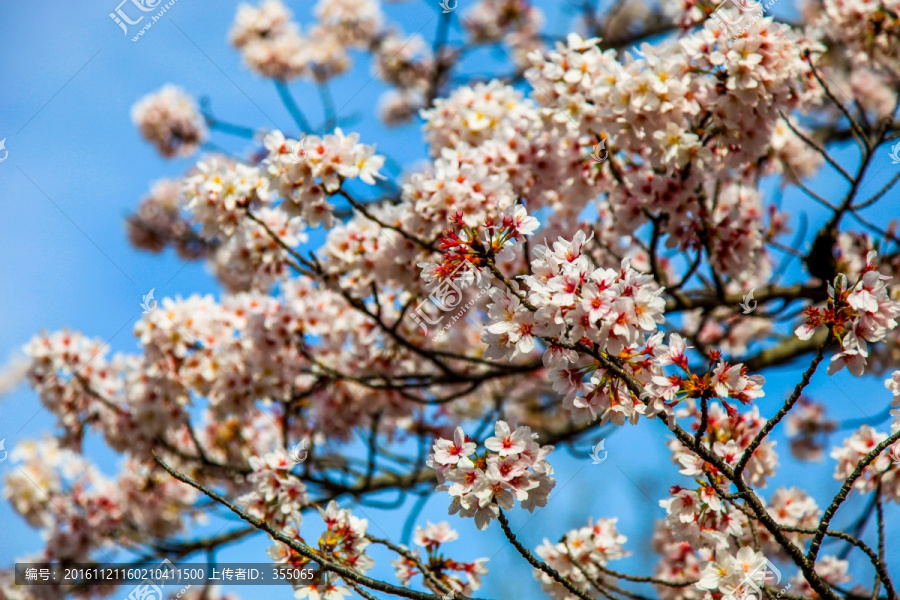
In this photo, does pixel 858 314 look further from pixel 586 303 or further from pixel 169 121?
pixel 169 121

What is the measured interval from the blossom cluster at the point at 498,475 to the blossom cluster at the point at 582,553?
40.6 inches

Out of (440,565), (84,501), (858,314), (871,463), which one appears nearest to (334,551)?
(440,565)

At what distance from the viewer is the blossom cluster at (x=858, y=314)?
2.10 m

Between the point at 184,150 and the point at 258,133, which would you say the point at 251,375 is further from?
the point at 184,150

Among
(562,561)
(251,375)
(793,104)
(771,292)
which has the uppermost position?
(793,104)

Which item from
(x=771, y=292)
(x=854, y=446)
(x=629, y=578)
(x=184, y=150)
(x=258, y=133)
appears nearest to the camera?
(x=629, y=578)

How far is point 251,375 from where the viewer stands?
495 centimetres

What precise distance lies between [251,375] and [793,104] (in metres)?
4.02

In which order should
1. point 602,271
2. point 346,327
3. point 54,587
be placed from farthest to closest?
point 54,587 < point 346,327 < point 602,271

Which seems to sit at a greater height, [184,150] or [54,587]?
[184,150]

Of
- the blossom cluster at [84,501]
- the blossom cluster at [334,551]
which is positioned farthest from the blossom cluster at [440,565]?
the blossom cluster at [84,501]

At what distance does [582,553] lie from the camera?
318 cm

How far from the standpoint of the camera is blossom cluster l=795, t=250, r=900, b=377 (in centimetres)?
210

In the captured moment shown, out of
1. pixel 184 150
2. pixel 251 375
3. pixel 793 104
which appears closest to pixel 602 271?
pixel 793 104
